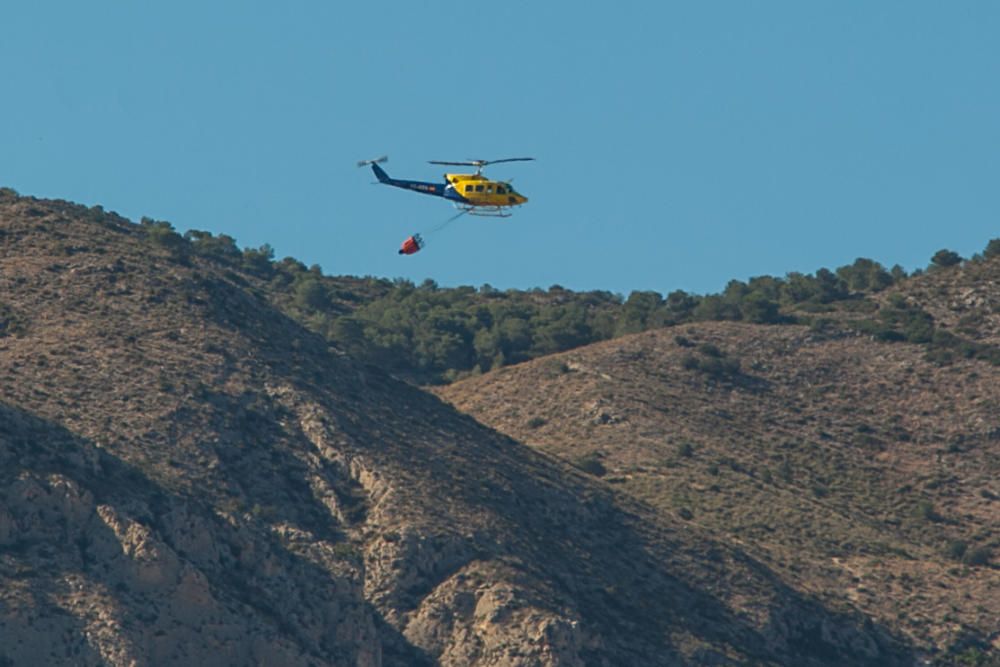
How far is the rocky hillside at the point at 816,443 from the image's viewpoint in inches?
4531

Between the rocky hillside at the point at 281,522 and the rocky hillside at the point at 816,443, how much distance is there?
4422 mm

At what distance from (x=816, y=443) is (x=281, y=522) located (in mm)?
41474

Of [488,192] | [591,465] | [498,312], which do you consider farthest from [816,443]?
[498,312]

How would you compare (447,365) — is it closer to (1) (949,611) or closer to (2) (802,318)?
(2) (802,318)

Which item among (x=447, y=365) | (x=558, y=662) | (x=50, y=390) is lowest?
(x=558, y=662)

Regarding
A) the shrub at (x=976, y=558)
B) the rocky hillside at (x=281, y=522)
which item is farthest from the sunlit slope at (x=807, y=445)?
the rocky hillside at (x=281, y=522)

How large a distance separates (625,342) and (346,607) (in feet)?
177

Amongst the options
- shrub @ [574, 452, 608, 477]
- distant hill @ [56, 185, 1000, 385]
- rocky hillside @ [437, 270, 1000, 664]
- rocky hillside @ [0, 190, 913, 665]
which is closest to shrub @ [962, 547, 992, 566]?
rocky hillside @ [437, 270, 1000, 664]

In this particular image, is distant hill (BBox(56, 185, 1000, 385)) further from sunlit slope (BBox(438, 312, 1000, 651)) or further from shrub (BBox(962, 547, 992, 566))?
shrub (BBox(962, 547, 992, 566))

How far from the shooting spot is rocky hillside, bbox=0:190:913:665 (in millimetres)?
89938

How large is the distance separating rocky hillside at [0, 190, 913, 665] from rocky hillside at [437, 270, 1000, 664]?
174 inches

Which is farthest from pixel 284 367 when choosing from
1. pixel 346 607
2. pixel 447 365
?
pixel 447 365

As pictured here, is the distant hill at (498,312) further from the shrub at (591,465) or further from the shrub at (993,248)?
the shrub at (591,465)

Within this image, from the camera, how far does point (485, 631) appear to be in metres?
95.2
